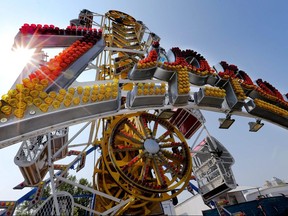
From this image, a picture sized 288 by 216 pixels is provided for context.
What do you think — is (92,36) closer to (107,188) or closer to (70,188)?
(107,188)

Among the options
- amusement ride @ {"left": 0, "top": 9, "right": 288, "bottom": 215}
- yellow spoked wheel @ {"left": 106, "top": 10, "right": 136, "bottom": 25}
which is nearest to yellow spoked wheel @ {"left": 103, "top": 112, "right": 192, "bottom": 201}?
amusement ride @ {"left": 0, "top": 9, "right": 288, "bottom": 215}

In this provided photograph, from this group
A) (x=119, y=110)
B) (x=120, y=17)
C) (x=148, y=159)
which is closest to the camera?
(x=119, y=110)

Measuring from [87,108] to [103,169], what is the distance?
25.8ft

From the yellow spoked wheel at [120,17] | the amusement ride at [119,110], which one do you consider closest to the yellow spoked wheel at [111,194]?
the amusement ride at [119,110]

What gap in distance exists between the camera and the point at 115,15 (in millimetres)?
19312

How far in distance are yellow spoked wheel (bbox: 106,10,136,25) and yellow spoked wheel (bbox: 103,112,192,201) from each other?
11107 mm

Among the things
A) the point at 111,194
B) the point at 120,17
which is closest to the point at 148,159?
the point at 111,194

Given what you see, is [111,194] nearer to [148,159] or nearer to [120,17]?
[148,159]

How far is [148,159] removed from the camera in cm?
1184

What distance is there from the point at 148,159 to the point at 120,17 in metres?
14.5

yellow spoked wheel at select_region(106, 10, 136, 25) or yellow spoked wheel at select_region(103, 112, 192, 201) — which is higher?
yellow spoked wheel at select_region(106, 10, 136, 25)

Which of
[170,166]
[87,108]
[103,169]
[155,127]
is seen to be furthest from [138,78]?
[103,169]

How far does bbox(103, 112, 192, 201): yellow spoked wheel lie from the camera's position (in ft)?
35.9

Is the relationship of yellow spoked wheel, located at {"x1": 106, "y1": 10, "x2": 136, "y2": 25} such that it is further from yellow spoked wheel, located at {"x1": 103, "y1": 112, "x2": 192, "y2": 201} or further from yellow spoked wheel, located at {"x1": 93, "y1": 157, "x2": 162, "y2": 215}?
yellow spoked wheel, located at {"x1": 93, "y1": 157, "x2": 162, "y2": 215}
